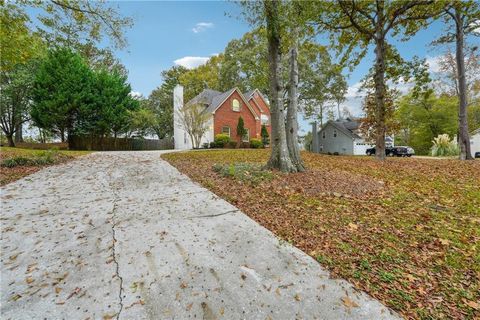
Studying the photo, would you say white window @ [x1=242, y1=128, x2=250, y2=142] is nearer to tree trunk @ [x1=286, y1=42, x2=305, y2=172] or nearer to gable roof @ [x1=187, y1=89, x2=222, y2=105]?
gable roof @ [x1=187, y1=89, x2=222, y2=105]

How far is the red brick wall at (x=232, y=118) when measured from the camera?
22.2 m

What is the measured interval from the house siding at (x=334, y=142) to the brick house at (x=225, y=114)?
32.8ft

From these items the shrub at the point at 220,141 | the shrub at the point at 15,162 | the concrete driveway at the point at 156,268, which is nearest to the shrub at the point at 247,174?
the concrete driveway at the point at 156,268

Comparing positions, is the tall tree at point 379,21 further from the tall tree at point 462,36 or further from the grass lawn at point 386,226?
the grass lawn at point 386,226

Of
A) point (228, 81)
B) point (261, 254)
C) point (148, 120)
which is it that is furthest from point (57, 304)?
point (228, 81)

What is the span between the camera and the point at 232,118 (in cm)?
2312

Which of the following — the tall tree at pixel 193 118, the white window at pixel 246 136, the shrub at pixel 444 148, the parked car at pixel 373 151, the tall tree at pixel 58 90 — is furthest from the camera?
the white window at pixel 246 136

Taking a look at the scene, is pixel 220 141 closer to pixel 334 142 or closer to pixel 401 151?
pixel 334 142

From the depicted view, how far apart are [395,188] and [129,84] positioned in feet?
82.1

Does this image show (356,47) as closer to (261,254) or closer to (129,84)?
(261,254)

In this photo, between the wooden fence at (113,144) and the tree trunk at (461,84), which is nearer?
the tree trunk at (461,84)

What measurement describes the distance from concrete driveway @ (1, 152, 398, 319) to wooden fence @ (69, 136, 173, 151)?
17.9 meters

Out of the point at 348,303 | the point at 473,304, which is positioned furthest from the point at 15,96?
the point at 473,304

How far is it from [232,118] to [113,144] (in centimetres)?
1228
